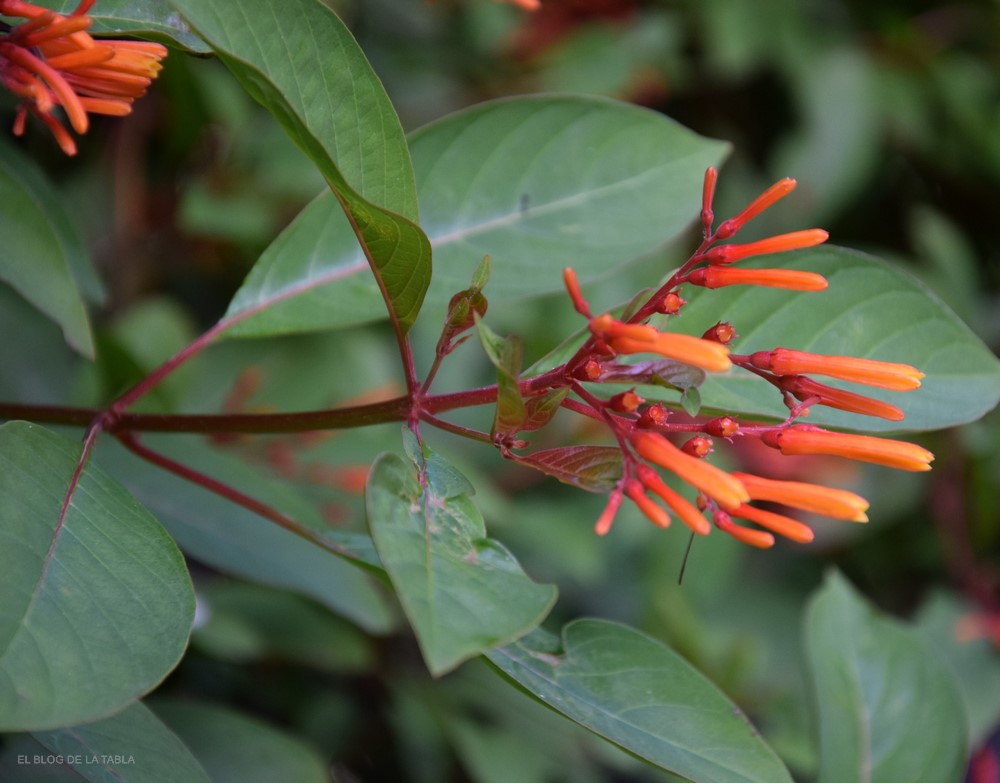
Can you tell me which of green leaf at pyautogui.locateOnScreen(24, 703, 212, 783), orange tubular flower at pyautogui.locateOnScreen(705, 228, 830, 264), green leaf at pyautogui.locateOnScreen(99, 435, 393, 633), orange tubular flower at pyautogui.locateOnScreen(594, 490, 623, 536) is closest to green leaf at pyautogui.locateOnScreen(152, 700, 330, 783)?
green leaf at pyautogui.locateOnScreen(99, 435, 393, 633)

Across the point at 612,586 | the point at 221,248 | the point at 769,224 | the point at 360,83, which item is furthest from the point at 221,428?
the point at 769,224

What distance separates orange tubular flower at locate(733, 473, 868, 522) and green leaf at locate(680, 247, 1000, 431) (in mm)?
216

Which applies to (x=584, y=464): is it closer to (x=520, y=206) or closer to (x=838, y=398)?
(x=838, y=398)

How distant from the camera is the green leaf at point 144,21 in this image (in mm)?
664

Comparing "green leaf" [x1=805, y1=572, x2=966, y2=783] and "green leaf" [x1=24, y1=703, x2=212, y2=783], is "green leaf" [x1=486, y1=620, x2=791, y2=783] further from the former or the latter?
"green leaf" [x1=805, y1=572, x2=966, y2=783]

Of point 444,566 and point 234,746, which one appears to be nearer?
point 444,566

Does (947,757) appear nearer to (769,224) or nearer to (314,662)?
(314,662)

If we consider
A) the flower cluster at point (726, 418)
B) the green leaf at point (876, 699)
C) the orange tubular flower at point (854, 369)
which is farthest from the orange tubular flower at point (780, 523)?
the green leaf at point (876, 699)

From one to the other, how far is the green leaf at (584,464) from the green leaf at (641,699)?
15 cm

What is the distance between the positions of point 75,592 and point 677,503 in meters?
0.35

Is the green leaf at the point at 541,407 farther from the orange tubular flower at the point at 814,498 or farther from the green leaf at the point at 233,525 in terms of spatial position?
the green leaf at the point at 233,525

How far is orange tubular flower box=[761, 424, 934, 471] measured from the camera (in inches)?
22.5

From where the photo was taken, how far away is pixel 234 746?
3.33 feet

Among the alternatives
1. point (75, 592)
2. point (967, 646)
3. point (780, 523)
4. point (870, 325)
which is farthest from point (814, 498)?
point (967, 646)
